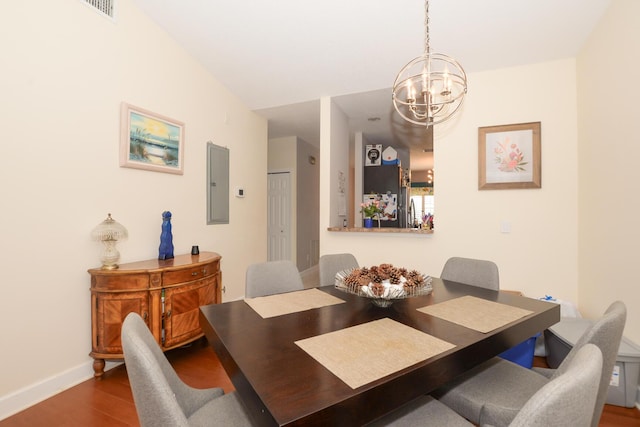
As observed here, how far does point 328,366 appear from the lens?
2.84 ft

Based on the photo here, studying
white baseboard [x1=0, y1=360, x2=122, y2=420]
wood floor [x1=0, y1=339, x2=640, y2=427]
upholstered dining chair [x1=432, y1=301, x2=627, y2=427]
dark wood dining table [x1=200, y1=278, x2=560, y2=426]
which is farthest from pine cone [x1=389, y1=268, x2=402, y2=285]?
white baseboard [x1=0, y1=360, x2=122, y2=420]

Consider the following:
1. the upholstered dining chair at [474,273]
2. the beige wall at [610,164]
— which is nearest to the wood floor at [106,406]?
the beige wall at [610,164]

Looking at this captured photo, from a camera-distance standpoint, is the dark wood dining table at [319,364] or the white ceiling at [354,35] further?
the white ceiling at [354,35]

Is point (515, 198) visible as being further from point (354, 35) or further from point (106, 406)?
point (106, 406)

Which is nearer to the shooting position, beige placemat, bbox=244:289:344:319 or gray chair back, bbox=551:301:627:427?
gray chair back, bbox=551:301:627:427

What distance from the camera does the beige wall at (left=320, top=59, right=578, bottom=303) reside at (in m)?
2.75

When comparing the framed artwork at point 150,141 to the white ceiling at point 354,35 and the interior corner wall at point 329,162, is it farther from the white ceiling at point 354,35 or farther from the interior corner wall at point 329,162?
the interior corner wall at point 329,162

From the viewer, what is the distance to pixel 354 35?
271 cm

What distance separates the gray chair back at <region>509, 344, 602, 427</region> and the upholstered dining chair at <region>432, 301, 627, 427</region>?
37cm

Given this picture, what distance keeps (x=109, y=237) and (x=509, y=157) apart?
11.8 ft

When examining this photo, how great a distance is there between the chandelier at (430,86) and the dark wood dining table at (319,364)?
118cm

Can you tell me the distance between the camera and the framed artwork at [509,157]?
2.83 meters

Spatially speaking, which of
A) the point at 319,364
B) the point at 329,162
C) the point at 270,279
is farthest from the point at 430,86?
the point at 329,162

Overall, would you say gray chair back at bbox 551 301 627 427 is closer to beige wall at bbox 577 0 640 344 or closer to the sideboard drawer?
beige wall at bbox 577 0 640 344
